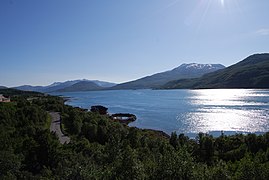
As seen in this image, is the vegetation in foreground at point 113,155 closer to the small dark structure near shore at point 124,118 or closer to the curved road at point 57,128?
the curved road at point 57,128

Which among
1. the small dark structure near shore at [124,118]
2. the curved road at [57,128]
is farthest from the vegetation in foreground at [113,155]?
the small dark structure near shore at [124,118]

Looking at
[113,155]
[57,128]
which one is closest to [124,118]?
[57,128]

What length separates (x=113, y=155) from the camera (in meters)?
22.4

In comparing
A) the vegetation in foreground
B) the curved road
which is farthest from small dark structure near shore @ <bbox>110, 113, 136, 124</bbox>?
the vegetation in foreground

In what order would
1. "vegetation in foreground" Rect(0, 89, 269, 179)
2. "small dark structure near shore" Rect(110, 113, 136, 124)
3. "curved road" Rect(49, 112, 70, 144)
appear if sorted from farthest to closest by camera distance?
"small dark structure near shore" Rect(110, 113, 136, 124), "curved road" Rect(49, 112, 70, 144), "vegetation in foreground" Rect(0, 89, 269, 179)

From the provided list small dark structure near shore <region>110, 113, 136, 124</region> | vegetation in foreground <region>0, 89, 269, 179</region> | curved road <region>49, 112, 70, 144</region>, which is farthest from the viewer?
small dark structure near shore <region>110, 113, 136, 124</region>

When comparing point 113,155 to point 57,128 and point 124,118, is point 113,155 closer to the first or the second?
point 57,128

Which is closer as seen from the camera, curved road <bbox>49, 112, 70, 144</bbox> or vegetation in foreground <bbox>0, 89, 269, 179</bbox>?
vegetation in foreground <bbox>0, 89, 269, 179</bbox>

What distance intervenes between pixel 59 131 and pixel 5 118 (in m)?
9.13

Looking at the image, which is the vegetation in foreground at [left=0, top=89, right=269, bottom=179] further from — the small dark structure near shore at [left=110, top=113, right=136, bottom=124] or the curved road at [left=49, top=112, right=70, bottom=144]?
the small dark structure near shore at [left=110, top=113, right=136, bottom=124]

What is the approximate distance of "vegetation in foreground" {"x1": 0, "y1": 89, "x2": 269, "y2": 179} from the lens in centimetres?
1496

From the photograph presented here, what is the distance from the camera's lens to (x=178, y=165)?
14.3 m

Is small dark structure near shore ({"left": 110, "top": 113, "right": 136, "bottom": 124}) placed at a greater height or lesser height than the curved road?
lesser

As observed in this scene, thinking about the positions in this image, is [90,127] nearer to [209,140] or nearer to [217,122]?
[209,140]
